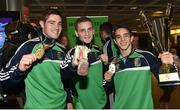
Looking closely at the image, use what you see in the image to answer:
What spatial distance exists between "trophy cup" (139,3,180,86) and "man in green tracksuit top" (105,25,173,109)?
41 cm

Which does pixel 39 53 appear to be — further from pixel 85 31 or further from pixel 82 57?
pixel 85 31

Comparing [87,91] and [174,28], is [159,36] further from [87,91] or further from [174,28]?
[174,28]

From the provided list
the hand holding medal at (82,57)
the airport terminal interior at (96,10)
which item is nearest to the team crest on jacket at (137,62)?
the hand holding medal at (82,57)

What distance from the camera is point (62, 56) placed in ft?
10.4

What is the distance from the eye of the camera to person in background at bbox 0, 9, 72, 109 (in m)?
2.95

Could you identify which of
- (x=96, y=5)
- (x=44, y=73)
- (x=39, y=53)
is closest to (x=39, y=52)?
(x=39, y=53)

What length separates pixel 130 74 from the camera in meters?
3.52

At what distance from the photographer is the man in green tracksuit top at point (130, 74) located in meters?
3.42

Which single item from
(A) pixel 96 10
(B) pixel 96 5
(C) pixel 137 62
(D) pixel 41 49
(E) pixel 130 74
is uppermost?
(B) pixel 96 5

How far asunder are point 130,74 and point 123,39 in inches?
15.3

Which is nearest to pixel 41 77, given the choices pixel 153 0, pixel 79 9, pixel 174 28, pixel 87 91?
pixel 87 91

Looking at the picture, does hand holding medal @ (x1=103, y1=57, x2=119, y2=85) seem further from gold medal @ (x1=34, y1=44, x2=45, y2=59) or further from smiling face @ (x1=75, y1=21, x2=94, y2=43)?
gold medal @ (x1=34, y1=44, x2=45, y2=59)

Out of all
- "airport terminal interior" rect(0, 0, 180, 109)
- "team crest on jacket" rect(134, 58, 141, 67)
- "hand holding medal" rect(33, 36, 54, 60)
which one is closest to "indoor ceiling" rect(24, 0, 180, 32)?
"airport terminal interior" rect(0, 0, 180, 109)

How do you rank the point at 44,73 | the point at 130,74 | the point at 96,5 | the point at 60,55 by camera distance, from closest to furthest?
the point at 44,73 < the point at 60,55 < the point at 130,74 < the point at 96,5
